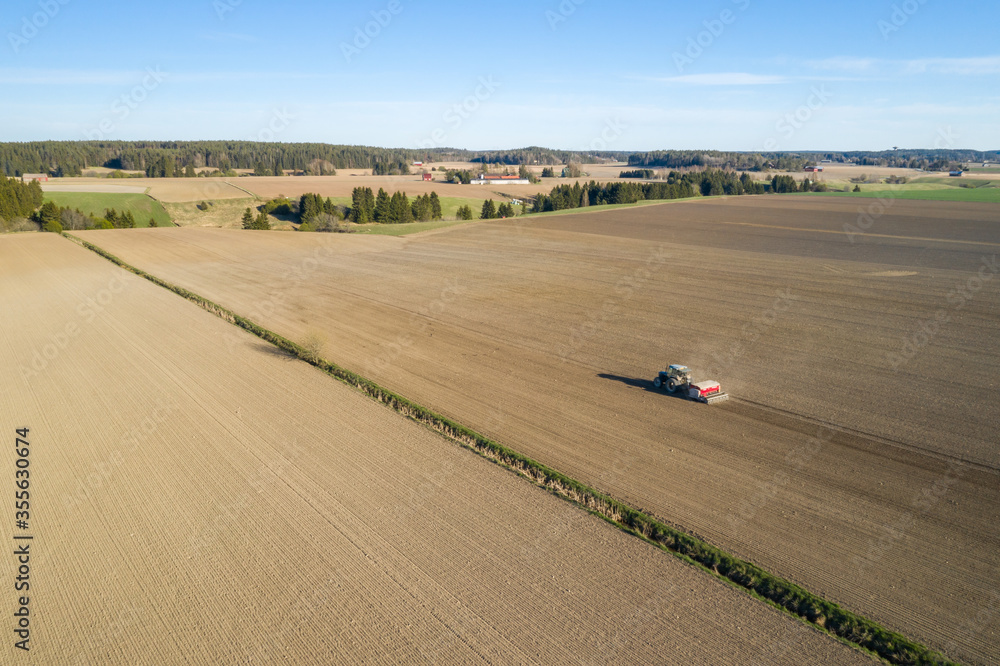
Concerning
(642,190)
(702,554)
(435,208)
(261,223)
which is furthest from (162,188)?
(702,554)

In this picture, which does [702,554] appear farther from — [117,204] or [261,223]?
[117,204]

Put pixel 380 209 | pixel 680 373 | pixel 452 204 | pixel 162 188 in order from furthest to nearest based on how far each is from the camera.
A: pixel 162 188 < pixel 452 204 < pixel 380 209 < pixel 680 373

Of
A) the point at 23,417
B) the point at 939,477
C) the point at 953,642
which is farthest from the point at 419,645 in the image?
the point at 23,417

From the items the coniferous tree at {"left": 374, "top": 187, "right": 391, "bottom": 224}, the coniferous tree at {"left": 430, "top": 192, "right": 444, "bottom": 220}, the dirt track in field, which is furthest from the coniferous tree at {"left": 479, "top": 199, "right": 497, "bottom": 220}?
the dirt track in field

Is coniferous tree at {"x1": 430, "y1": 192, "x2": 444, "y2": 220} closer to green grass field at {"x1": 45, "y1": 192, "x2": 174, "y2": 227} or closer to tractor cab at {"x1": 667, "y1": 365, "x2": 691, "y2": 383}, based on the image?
green grass field at {"x1": 45, "y1": 192, "x2": 174, "y2": 227}

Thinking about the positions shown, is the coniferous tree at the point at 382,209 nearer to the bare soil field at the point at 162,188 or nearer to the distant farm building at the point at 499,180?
the bare soil field at the point at 162,188

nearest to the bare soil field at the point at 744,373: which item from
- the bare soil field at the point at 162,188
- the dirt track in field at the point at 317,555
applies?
the dirt track in field at the point at 317,555
